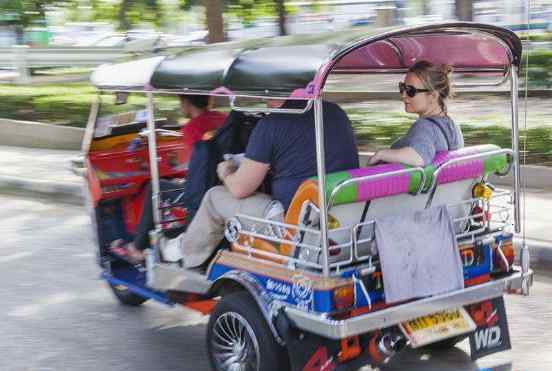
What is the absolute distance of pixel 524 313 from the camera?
5648mm

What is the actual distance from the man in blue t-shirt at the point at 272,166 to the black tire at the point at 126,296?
1379 mm

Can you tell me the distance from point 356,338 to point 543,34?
39.7ft

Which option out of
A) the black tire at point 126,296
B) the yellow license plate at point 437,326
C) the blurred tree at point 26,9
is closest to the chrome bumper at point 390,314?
the yellow license plate at point 437,326

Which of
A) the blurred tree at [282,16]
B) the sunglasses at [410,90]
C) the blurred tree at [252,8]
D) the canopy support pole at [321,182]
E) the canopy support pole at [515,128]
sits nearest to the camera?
the canopy support pole at [321,182]

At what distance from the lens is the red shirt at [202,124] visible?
554 cm

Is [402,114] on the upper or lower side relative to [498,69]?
lower

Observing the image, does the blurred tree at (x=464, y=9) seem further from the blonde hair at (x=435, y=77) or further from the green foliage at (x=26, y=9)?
the blonde hair at (x=435, y=77)

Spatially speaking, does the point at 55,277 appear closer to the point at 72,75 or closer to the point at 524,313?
the point at 524,313

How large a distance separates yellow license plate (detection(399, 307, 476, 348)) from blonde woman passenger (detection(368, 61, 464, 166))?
2.69 feet

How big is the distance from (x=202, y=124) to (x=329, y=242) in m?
1.75

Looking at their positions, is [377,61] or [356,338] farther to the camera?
[377,61]

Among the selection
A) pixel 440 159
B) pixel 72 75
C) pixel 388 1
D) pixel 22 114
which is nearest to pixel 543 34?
pixel 388 1

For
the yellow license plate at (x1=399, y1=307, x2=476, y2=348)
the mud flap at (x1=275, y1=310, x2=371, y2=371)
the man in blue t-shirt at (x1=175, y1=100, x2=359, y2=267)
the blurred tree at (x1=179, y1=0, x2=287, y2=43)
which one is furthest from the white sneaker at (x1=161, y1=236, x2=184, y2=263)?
the blurred tree at (x1=179, y1=0, x2=287, y2=43)

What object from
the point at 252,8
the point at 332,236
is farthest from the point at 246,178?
the point at 252,8
